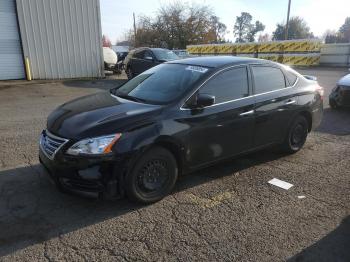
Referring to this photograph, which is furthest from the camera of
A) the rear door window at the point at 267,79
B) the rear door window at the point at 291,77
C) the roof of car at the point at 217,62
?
the rear door window at the point at 291,77

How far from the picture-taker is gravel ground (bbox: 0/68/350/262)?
9.52ft

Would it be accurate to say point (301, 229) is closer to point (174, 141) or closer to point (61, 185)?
point (174, 141)

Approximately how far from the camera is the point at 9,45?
532 inches

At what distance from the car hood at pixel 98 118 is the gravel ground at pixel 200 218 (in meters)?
0.89

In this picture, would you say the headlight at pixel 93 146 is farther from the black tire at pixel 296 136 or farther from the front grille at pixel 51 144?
the black tire at pixel 296 136

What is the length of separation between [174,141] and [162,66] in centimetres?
166

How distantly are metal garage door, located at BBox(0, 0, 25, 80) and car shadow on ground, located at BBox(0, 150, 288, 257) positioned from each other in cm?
1085

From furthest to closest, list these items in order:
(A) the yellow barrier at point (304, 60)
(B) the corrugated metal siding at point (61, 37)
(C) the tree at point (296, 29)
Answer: (C) the tree at point (296, 29)
(A) the yellow barrier at point (304, 60)
(B) the corrugated metal siding at point (61, 37)

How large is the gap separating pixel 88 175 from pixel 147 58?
11.9 meters

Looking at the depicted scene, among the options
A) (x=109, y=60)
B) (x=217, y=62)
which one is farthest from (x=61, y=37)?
(x=217, y=62)

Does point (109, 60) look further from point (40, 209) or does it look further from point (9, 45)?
point (40, 209)

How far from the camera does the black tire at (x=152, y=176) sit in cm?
344

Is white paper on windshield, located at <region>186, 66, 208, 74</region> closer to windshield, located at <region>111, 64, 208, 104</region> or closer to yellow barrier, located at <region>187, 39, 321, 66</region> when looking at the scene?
windshield, located at <region>111, 64, 208, 104</region>

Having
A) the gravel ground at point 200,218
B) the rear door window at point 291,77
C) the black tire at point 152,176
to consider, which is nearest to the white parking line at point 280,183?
the gravel ground at point 200,218
